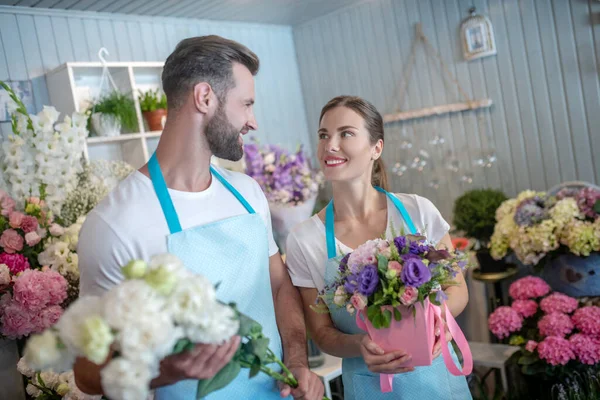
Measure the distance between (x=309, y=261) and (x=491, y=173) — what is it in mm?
2383

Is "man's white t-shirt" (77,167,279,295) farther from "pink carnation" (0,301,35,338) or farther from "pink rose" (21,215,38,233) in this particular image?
"pink rose" (21,215,38,233)

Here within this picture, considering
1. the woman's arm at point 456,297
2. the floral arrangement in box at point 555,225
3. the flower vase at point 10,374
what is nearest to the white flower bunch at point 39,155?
the flower vase at point 10,374

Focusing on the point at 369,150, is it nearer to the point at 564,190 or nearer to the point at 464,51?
the point at 564,190

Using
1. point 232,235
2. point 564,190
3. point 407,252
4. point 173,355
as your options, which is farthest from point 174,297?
point 564,190

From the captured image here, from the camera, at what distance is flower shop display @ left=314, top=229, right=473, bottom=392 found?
5.03 feet

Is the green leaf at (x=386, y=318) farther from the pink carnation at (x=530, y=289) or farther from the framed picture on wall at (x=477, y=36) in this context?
the framed picture on wall at (x=477, y=36)

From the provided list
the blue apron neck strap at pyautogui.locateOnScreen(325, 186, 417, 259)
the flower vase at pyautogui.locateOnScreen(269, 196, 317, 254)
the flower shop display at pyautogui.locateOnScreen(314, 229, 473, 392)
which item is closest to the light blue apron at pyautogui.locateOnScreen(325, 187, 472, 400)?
the blue apron neck strap at pyautogui.locateOnScreen(325, 186, 417, 259)

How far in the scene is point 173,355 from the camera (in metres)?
1.08

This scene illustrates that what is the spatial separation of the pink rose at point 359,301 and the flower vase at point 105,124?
2498mm

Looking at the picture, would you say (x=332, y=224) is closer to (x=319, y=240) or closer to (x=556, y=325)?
(x=319, y=240)

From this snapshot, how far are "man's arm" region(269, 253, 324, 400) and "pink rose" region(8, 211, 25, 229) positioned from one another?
39.3 inches

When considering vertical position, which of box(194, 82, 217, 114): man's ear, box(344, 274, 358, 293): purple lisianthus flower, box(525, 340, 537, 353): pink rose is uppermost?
box(194, 82, 217, 114): man's ear

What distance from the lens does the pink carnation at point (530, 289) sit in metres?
3.09

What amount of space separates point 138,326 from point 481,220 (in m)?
3.00
